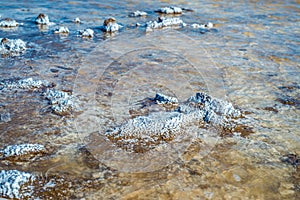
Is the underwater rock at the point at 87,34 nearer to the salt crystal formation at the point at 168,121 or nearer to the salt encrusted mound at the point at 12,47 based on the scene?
the salt encrusted mound at the point at 12,47

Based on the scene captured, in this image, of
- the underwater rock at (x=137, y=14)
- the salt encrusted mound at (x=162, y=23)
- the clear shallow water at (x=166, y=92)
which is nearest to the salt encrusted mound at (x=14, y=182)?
the clear shallow water at (x=166, y=92)

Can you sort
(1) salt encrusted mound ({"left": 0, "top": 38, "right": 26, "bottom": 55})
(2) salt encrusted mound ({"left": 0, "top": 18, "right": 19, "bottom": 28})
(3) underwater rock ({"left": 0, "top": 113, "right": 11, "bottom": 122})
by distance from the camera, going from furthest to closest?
(2) salt encrusted mound ({"left": 0, "top": 18, "right": 19, "bottom": 28})
(1) salt encrusted mound ({"left": 0, "top": 38, "right": 26, "bottom": 55})
(3) underwater rock ({"left": 0, "top": 113, "right": 11, "bottom": 122})

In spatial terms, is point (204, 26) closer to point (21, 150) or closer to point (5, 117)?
point (5, 117)

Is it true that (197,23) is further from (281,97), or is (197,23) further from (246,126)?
(246,126)

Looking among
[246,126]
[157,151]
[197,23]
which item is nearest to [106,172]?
[157,151]

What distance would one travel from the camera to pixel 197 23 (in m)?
7.88

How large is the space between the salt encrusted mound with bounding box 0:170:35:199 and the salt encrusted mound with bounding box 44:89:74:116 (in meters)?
1.14

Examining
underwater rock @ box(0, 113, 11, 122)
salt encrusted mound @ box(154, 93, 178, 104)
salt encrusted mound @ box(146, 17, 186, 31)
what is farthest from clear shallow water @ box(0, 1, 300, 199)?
salt encrusted mound @ box(146, 17, 186, 31)

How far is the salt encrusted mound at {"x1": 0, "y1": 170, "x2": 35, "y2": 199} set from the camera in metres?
2.29

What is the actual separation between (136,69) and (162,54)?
2.74 ft

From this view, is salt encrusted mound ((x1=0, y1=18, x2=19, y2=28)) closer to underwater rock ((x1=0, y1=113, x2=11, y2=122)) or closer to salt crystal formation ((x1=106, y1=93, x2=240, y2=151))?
underwater rock ((x1=0, y1=113, x2=11, y2=122))

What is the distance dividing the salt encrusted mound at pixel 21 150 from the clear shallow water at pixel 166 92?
3.9 inches

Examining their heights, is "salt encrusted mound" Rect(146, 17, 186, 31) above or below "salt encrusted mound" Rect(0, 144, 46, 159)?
above

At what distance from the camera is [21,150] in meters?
2.77
